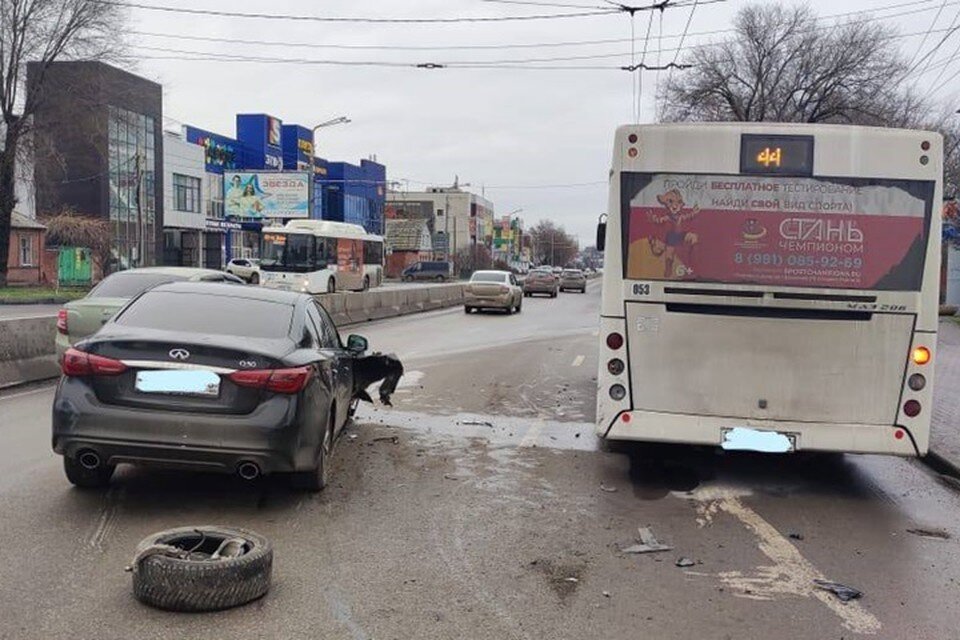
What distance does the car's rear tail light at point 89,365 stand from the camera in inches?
229

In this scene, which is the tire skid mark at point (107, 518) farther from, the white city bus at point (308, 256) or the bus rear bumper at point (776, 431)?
the white city bus at point (308, 256)

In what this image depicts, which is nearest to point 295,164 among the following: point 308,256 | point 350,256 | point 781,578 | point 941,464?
point 350,256

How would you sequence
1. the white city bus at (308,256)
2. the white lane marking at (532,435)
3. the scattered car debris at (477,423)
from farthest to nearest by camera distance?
the white city bus at (308,256), the scattered car debris at (477,423), the white lane marking at (532,435)

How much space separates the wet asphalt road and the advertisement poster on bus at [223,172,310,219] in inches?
1910

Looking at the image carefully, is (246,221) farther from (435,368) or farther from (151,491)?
(151,491)

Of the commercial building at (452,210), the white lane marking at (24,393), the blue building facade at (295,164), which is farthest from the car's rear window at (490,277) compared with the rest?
the commercial building at (452,210)

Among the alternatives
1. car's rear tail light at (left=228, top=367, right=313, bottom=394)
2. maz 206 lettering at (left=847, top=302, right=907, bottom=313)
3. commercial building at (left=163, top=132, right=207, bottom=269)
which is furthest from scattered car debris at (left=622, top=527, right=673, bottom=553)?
commercial building at (left=163, top=132, right=207, bottom=269)

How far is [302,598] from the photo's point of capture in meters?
4.62

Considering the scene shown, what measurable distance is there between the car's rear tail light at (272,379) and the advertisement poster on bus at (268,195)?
169 feet

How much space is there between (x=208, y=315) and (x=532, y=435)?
4218 mm

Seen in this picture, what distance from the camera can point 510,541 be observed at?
5.74 metres

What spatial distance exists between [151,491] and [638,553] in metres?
3.52

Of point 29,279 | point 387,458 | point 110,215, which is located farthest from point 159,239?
point 387,458

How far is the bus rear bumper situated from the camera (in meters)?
6.90
